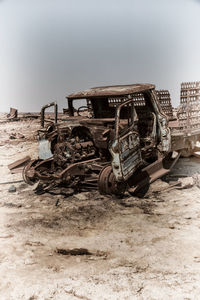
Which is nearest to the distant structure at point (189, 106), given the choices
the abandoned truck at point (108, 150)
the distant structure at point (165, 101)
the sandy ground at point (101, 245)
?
the distant structure at point (165, 101)

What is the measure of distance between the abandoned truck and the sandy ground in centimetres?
35

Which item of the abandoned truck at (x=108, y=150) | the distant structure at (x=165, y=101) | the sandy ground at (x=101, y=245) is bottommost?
the sandy ground at (x=101, y=245)

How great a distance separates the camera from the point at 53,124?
19.9 feet

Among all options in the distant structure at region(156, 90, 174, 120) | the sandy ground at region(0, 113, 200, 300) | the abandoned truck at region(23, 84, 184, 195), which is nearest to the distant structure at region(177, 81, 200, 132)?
the distant structure at region(156, 90, 174, 120)

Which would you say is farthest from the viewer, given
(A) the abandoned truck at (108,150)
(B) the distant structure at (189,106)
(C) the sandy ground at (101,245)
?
(B) the distant structure at (189,106)

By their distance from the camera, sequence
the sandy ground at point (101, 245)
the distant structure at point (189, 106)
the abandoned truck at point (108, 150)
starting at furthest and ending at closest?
the distant structure at point (189, 106), the abandoned truck at point (108, 150), the sandy ground at point (101, 245)

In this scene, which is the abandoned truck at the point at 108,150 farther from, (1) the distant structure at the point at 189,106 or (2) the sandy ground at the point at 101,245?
(1) the distant structure at the point at 189,106

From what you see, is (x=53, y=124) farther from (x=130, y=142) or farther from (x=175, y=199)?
(x=175, y=199)

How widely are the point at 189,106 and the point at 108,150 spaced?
2.56 meters

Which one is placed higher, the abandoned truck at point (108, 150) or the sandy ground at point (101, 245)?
the abandoned truck at point (108, 150)

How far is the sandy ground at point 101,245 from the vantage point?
2607 millimetres

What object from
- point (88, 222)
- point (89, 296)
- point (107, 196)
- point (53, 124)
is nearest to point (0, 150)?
point (53, 124)

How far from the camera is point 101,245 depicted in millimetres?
3453

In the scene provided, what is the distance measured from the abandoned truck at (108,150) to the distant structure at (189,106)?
992 mm
